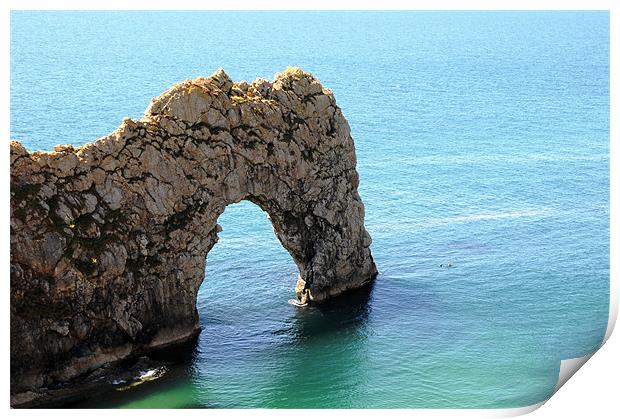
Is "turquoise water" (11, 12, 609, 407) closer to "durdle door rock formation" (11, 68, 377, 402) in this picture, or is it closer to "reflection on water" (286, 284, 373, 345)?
"reflection on water" (286, 284, 373, 345)

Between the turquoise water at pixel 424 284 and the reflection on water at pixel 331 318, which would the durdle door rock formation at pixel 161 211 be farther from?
the turquoise water at pixel 424 284

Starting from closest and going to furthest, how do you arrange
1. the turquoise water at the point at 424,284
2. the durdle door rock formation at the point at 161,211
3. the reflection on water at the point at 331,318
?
the durdle door rock formation at the point at 161,211 → the turquoise water at the point at 424,284 → the reflection on water at the point at 331,318

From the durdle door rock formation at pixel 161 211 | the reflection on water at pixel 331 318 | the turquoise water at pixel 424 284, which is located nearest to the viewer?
the durdle door rock formation at pixel 161 211

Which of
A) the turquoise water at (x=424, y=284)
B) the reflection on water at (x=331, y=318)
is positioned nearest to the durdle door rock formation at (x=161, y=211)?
the reflection on water at (x=331, y=318)

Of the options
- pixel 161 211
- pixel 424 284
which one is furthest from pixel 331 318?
pixel 161 211

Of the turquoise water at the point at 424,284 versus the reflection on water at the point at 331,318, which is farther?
the reflection on water at the point at 331,318

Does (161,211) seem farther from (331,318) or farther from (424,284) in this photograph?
(424,284)
